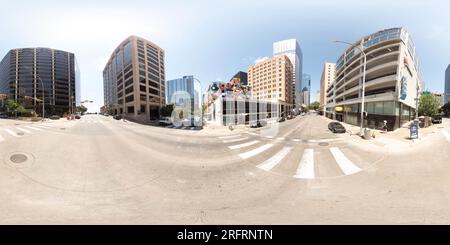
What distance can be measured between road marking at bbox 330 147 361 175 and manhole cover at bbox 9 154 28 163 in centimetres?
1399

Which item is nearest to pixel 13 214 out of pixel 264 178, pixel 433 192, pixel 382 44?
pixel 264 178

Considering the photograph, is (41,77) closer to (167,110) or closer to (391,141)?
(167,110)

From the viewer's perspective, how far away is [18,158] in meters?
7.87

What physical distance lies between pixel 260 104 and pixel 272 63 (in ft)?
136

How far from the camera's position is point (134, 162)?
8.07 metres

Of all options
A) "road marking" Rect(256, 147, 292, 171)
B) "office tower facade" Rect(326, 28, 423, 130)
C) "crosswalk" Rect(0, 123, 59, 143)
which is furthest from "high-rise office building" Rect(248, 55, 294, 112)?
"crosswalk" Rect(0, 123, 59, 143)

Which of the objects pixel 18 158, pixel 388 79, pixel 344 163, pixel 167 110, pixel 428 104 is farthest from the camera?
pixel 167 110

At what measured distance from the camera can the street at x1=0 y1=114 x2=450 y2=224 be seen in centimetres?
449

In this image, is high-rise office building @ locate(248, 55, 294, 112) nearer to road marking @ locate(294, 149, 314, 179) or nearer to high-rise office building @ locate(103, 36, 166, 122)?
high-rise office building @ locate(103, 36, 166, 122)

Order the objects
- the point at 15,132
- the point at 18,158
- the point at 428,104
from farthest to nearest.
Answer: the point at 428,104 < the point at 15,132 < the point at 18,158

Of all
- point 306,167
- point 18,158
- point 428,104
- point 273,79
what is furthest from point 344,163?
point 273,79

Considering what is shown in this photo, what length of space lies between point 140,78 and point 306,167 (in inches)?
2455

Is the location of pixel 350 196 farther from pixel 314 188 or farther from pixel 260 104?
pixel 260 104

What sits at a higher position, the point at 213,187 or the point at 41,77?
the point at 41,77
